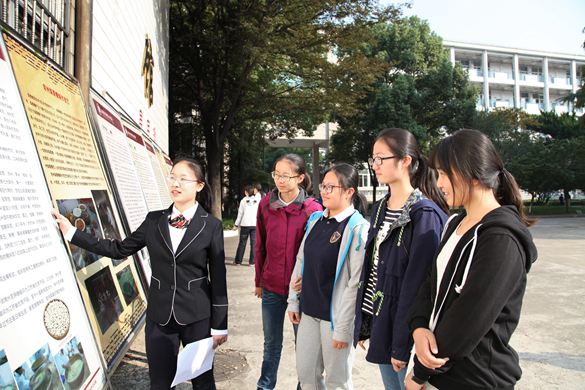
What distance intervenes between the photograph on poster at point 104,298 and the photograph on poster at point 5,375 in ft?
2.72

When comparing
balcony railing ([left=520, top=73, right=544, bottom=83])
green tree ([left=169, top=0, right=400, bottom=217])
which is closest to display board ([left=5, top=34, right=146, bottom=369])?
green tree ([left=169, top=0, right=400, bottom=217])

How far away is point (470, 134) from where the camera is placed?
5.07 ft

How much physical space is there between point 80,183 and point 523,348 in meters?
4.47

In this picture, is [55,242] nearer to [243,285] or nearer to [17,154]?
[17,154]

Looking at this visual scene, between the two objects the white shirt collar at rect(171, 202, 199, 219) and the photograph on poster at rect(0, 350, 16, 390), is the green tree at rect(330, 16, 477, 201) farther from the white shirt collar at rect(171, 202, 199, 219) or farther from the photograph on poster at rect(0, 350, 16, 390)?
the photograph on poster at rect(0, 350, 16, 390)

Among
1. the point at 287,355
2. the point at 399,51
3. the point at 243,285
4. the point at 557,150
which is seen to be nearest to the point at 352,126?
the point at 399,51

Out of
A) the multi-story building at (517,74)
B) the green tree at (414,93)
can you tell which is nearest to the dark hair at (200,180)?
the green tree at (414,93)

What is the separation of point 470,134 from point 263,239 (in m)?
1.92

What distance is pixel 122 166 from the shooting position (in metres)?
3.52

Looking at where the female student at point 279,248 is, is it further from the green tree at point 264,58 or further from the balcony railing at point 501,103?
the balcony railing at point 501,103

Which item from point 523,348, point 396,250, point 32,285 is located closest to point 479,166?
point 396,250

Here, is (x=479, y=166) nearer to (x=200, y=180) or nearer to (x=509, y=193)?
(x=509, y=193)

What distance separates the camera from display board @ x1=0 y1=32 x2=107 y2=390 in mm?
1323

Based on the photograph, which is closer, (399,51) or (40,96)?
(40,96)
